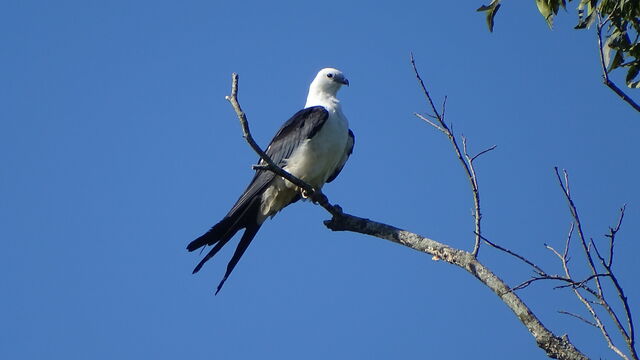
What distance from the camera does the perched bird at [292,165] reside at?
17.9 feet

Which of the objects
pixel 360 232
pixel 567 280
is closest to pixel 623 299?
pixel 567 280

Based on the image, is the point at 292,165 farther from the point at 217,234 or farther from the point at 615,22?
the point at 615,22

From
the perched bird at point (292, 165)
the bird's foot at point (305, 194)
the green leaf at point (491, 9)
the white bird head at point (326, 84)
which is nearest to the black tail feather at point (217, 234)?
the perched bird at point (292, 165)

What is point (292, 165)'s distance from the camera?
5.59 meters

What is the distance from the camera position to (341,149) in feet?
18.7

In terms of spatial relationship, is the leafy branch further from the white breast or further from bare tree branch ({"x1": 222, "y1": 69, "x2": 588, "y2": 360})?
the white breast

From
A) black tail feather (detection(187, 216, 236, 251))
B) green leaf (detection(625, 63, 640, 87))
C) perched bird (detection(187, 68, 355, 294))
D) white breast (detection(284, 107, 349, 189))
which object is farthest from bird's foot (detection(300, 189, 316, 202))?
green leaf (detection(625, 63, 640, 87))

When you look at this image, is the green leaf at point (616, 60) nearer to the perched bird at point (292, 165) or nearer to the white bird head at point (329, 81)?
the perched bird at point (292, 165)

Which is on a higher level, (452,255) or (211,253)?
(211,253)

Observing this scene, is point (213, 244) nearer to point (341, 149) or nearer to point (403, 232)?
point (341, 149)

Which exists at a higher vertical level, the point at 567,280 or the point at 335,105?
the point at 335,105

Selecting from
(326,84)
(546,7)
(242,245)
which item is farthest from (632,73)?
(326,84)

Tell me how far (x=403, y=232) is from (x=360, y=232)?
1.58 feet

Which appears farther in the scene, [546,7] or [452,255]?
[452,255]
